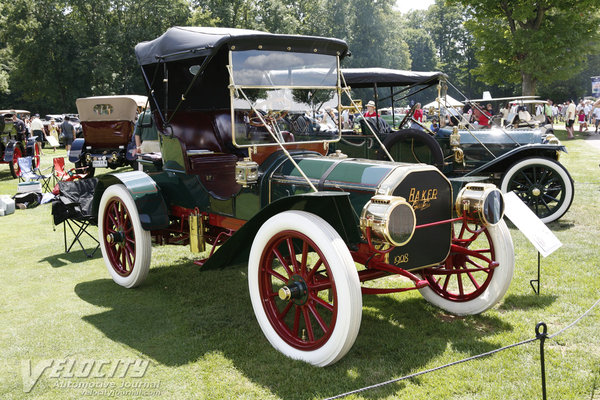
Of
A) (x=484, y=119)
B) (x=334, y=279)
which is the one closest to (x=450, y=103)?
(x=484, y=119)

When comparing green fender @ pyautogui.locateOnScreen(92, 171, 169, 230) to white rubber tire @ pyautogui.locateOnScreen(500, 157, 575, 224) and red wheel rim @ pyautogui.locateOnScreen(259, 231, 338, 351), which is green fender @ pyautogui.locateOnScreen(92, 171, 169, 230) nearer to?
red wheel rim @ pyautogui.locateOnScreen(259, 231, 338, 351)

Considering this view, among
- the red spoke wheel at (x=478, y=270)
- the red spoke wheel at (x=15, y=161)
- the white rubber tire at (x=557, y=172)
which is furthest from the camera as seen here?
the red spoke wheel at (x=15, y=161)

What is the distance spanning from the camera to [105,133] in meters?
12.1

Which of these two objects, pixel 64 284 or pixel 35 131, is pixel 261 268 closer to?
pixel 64 284

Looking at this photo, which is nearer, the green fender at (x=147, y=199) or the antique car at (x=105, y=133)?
the green fender at (x=147, y=199)

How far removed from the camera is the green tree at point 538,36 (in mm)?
21266

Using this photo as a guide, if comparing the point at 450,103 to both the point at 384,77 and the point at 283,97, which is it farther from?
the point at 283,97

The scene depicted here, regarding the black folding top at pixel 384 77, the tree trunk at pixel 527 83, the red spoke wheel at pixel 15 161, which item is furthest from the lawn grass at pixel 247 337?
the tree trunk at pixel 527 83

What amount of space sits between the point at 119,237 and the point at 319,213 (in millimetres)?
2369

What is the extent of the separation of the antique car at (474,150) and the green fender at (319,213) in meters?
3.98

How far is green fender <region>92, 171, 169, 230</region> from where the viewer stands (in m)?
4.72

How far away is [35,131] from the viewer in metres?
19.4

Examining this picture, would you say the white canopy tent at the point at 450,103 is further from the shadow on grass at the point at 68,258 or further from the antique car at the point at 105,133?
the antique car at the point at 105,133

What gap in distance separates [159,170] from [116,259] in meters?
0.98
